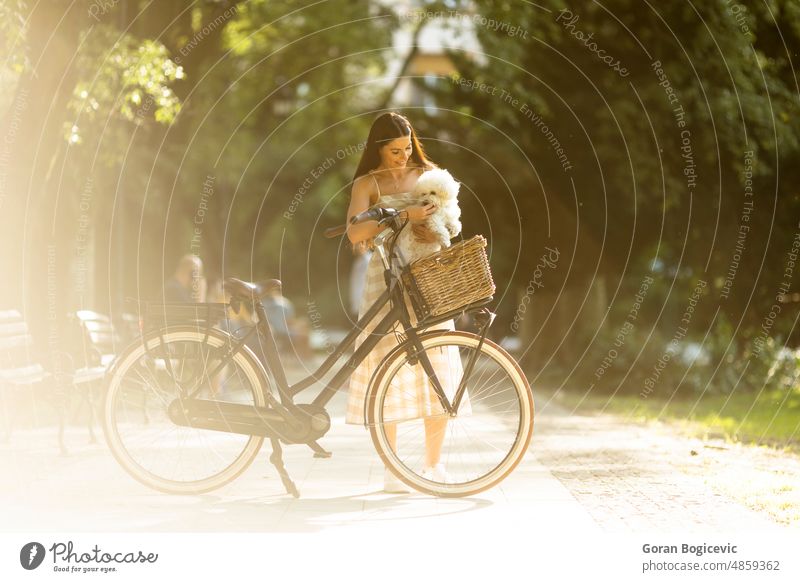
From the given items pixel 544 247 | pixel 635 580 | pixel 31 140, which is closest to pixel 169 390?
pixel 635 580

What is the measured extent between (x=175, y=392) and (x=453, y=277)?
1.63 meters

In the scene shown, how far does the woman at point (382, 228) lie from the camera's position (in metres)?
6.77

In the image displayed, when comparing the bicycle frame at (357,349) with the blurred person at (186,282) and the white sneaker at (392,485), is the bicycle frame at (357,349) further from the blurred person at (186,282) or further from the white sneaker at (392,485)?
the blurred person at (186,282)

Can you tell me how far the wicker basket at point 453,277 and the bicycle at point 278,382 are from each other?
3.3 inches

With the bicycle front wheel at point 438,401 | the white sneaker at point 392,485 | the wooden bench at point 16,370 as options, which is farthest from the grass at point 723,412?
the wooden bench at point 16,370

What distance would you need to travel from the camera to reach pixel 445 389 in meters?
6.77

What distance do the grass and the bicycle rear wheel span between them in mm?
5030

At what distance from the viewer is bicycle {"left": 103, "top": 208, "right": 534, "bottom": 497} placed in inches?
257

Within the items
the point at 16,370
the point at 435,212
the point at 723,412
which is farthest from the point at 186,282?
the point at 435,212

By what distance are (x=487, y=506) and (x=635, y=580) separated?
1.56 metres

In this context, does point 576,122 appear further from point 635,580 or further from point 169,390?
point 635,580

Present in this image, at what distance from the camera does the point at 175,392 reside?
675 cm

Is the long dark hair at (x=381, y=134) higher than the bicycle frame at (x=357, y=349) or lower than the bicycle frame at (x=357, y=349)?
higher

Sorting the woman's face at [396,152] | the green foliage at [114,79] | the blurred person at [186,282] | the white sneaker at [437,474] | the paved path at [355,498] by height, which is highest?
the green foliage at [114,79]
